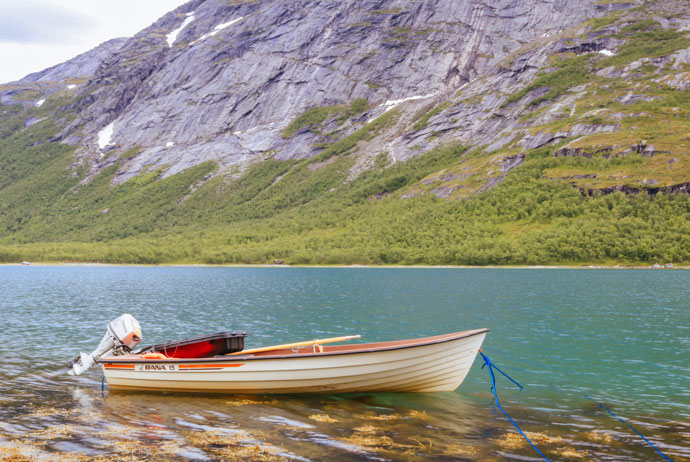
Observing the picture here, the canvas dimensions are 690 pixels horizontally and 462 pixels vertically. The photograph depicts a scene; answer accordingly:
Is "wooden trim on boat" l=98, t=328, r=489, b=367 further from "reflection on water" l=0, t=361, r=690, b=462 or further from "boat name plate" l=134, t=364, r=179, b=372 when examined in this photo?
"reflection on water" l=0, t=361, r=690, b=462

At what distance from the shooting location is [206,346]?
20.8 metres

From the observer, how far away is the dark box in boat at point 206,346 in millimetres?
20250

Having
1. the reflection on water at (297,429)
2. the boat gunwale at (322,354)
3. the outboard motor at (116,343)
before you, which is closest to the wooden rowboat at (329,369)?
the boat gunwale at (322,354)

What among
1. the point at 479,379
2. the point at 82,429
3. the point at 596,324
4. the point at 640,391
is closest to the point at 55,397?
the point at 82,429

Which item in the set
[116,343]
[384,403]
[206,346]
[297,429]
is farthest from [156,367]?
[384,403]

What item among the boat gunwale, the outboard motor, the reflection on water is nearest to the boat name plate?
the boat gunwale

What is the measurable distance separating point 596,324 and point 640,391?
1840cm

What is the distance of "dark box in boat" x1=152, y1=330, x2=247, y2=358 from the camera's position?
20.2 m

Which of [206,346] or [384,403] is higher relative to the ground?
[206,346]

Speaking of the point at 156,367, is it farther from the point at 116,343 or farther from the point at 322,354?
the point at 322,354

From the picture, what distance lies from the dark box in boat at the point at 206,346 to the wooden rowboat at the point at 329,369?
855mm

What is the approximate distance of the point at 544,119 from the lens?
19000 cm

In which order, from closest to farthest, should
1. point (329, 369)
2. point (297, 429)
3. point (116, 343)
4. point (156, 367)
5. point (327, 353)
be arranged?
Result: 1. point (297, 429)
2. point (327, 353)
3. point (329, 369)
4. point (156, 367)
5. point (116, 343)

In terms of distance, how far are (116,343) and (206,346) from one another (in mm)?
3988
